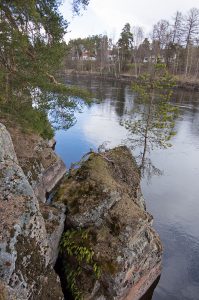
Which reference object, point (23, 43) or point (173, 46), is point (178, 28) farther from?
point (23, 43)

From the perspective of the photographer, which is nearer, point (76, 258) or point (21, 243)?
point (21, 243)

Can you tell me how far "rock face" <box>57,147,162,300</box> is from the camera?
302 inches

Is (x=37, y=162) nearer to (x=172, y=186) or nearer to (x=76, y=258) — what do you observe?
(x=76, y=258)

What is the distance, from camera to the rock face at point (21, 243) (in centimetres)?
578

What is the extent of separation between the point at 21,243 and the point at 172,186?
13.2 m

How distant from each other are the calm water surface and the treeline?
25064 millimetres

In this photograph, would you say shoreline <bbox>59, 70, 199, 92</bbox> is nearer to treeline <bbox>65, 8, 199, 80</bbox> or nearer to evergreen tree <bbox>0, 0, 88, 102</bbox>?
treeline <bbox>65, 8, 199, 80</bbox>

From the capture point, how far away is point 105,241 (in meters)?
7.97

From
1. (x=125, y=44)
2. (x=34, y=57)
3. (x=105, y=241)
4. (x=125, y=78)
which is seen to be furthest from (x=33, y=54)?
(x=125, y=44)

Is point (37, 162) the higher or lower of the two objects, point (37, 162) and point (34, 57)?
the lower

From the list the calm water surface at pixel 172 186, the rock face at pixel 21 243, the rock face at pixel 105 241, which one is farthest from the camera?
the calm water surface at pixel 172 186

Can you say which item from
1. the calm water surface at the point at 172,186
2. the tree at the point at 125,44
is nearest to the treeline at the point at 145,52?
the tree at the point at 125,44

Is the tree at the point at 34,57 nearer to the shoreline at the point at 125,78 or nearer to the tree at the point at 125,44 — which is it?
the shoreline at the point at 125,78

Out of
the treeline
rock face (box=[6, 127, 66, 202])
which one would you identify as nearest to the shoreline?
the treeline
